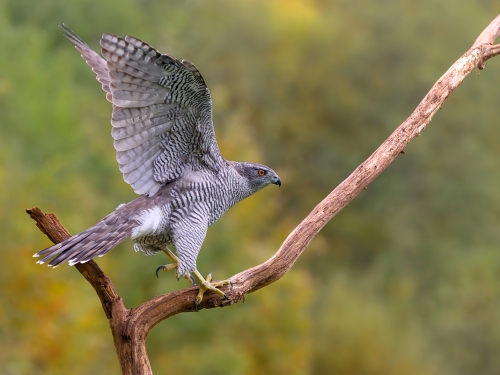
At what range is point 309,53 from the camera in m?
48.3

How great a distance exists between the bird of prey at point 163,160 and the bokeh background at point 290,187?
1050 centimetres

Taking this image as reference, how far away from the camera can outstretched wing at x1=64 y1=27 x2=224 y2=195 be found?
22.8 ft

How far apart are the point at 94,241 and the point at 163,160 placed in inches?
51.0

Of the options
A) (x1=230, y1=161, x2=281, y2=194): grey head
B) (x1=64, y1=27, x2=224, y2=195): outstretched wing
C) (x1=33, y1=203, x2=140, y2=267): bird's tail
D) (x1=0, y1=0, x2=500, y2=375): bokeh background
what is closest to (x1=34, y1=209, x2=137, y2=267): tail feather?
(x1=33, y1=203, x2=140, y2=267): bird's tail

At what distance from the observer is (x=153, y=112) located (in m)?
7.40

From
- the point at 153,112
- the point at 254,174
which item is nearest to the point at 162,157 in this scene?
the point at 153,112

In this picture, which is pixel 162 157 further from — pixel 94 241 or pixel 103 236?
pixel 94 241

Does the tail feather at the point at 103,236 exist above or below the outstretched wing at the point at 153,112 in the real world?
below

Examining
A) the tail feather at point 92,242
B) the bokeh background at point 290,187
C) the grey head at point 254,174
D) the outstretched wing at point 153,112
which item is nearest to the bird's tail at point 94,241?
the tail feather at point 92,242

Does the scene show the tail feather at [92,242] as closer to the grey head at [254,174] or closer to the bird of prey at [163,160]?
the bird of prey at [163,160]

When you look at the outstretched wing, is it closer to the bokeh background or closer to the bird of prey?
the bird of prey

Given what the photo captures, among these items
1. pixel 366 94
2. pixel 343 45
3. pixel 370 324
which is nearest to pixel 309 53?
pixel 343 45

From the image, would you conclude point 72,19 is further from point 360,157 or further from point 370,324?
point 360,157

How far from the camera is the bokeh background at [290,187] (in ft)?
65.6
